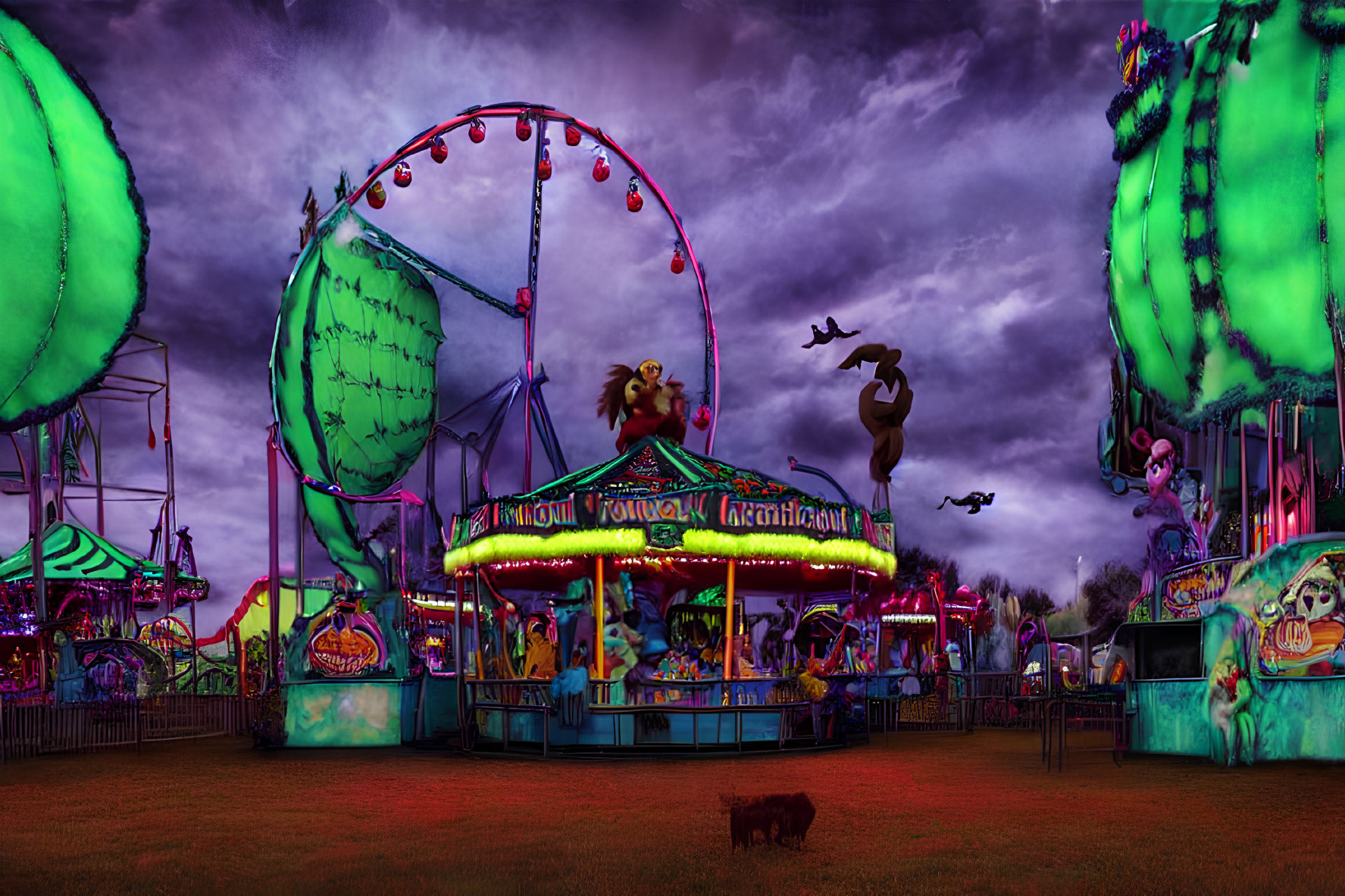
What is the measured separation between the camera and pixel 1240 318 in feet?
51.4

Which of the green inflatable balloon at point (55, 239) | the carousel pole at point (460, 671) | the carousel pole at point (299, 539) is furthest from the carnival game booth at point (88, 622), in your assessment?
the green inflatable balloon at point (55, 239)

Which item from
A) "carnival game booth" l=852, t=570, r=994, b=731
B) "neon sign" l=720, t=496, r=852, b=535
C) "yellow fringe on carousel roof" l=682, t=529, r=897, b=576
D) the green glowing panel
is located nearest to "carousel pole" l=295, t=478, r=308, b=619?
the green glowing panel

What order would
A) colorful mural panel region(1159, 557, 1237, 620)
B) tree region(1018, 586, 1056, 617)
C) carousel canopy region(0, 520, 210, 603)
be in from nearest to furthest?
colorful mural panel region(1159, 557, 1237, 620) → carousel canopy region(0, 520, 210, 603) → tree region(1018, 586, 1056, 617)

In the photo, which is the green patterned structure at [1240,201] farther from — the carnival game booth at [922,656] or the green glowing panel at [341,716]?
the green glowing panel at [341,716]

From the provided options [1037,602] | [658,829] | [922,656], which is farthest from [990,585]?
[658,829]

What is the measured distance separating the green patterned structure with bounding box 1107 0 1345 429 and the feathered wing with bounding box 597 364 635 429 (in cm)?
876

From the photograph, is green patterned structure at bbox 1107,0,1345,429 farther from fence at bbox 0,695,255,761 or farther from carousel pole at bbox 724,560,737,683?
fence at bbox 0,695,255,761

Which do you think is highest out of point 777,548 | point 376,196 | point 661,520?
point 376,196

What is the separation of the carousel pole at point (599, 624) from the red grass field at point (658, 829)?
2.55 m

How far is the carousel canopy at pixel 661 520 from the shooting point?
16.7m

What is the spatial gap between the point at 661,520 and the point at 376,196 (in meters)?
6.88

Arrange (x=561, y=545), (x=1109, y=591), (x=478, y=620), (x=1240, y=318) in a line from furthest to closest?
(x=1109, y=591) < (x=478, y=620) < (x=561, y=545) < (x=1240, y=318)

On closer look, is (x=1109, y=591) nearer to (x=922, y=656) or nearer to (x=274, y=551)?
(x=922, y=656)

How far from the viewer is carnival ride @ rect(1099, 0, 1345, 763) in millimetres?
13383
